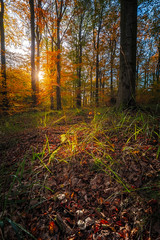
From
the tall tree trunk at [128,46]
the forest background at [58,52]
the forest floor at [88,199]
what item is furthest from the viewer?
the forest background at [58,52]

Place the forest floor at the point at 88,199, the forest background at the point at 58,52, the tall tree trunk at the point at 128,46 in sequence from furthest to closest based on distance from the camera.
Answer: the forest background at the point at 58,52, the tall tree trunk at the point at 128,46, the forest floor at the point at 88,199

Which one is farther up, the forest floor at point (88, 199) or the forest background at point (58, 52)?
the forest background at point (58, 52)

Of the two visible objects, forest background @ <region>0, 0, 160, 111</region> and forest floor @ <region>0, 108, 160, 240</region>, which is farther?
forest background @ <region>0, 0, 160, 111</region>

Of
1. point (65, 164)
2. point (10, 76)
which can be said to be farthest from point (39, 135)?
point (10, 76)

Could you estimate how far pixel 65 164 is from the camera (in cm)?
140

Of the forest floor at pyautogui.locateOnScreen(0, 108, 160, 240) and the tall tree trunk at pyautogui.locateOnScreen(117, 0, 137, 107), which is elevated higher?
the tall tree trunk at pyautogui.locateOnScreen(117, 0, 137, 107)

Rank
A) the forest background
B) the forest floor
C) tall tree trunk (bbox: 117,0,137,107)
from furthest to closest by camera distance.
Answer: the forest background, tall tree trunk (bbox: 117,0,137,107), the forest floor

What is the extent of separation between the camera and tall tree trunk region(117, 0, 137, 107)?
2.48 m

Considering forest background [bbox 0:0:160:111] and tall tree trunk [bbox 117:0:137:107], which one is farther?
forest background [bbox 0:0:160:111]

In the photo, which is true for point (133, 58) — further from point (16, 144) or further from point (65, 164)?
point (16, 144)

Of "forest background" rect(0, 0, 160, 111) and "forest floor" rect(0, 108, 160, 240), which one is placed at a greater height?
"forest background" rect(0, 0, 160, 111)

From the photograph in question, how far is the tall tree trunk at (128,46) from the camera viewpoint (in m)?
2.48

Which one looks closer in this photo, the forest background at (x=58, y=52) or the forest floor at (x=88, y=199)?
the forest floor at (x=88, y=199)

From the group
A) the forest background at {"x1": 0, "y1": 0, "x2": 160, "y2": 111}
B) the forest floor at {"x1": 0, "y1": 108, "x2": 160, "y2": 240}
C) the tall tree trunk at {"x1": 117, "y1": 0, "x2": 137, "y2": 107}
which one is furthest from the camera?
the forest background at {"x1": 0, "y1": 0, "x2": 160, "y2": 111}
